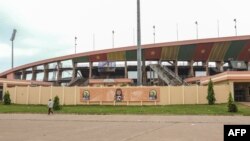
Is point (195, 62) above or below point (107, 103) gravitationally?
above

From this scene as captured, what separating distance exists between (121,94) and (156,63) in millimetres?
41830

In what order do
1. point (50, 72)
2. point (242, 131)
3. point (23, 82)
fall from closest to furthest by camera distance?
point (242, 131) < point (23, 82) < point (50, 72)

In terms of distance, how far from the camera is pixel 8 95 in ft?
143

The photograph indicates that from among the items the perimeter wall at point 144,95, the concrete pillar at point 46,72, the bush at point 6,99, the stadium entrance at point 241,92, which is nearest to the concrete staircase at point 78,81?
the concrete pillar at point 46,72

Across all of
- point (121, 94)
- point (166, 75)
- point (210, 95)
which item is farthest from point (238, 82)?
point (166, 75)

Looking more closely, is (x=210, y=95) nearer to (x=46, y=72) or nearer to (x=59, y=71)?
(x=59, y=71)

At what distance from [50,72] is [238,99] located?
52.9 metres

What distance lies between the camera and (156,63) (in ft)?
266

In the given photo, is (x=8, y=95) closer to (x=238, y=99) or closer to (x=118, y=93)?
(x=118, y=93)

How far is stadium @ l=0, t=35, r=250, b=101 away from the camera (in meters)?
74.4

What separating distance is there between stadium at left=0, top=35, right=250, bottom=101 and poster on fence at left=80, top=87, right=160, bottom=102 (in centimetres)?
2694

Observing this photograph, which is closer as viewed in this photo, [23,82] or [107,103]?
[107,103]

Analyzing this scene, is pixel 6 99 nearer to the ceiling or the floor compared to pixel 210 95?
nearer to the floor

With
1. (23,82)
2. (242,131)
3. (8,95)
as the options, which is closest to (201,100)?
(8,95)
